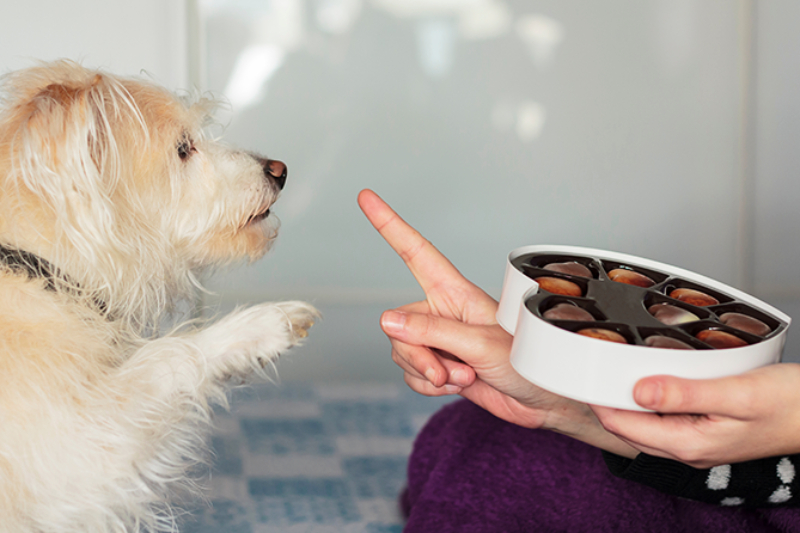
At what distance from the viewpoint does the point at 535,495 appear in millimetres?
1168

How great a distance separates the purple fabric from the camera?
108 centimetres

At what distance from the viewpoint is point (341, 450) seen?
156cm

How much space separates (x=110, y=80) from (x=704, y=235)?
2.51m

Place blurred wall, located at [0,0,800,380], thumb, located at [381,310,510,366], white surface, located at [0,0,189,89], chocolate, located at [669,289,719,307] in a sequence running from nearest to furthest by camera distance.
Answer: chocolate, located at [669,289,719,307] < thumb, located at [381,310,510,366] < white surface, located at [0,0,189,89] < blurred wall, located at [0,0,800,380]

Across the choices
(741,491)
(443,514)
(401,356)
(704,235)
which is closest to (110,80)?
(401,356)

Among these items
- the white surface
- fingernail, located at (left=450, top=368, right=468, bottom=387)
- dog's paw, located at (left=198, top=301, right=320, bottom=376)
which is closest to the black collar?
dog's paw, located at (left=198, top=301, right=320, bottom=376)

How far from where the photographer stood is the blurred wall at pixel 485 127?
2506 mm

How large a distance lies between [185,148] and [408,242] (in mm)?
395

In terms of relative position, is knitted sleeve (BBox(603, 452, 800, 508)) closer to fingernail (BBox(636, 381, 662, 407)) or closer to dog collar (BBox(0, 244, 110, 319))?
fingernail (BBox(636, 381, 662, 407))

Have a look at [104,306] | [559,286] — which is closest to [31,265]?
[104,306]

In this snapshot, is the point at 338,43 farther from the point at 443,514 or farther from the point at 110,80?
the point at 443,514

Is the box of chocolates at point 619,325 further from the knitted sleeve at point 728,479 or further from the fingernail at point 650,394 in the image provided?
the knitted sleeve at point 728,479

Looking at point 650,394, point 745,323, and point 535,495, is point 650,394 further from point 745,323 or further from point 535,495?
point 535,495

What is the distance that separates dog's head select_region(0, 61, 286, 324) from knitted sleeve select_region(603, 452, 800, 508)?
0.72 metres
